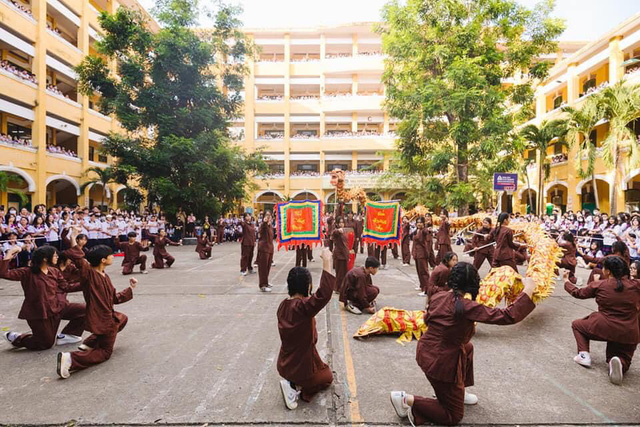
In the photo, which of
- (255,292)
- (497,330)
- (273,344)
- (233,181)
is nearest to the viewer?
(273,344)

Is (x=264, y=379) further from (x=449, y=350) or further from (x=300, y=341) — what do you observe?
(x=449, y=350)

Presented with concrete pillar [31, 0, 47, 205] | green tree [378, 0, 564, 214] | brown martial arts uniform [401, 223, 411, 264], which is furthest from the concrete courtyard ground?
concrete pillar [31, 0, 47, 205]

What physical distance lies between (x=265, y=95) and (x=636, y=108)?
30503 millimetres

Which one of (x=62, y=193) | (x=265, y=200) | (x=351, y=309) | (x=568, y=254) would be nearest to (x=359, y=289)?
(x=351, y=309)

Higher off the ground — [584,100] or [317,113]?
[317,113]

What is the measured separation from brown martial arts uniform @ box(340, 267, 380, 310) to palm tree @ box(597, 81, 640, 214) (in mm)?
17010

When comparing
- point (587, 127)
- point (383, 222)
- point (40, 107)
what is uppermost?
point (40, 107)

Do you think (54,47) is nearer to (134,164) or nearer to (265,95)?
(134,164)

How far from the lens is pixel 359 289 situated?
7.09 metres

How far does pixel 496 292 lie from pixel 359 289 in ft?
7.23

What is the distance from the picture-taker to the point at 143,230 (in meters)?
19.8

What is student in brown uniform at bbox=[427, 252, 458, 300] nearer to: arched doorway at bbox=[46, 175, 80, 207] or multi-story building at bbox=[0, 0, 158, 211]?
multi-story building at bbox=[0, 0, 158, 211]

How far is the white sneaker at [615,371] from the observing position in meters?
4.21

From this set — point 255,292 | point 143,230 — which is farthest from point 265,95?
point 255,292
